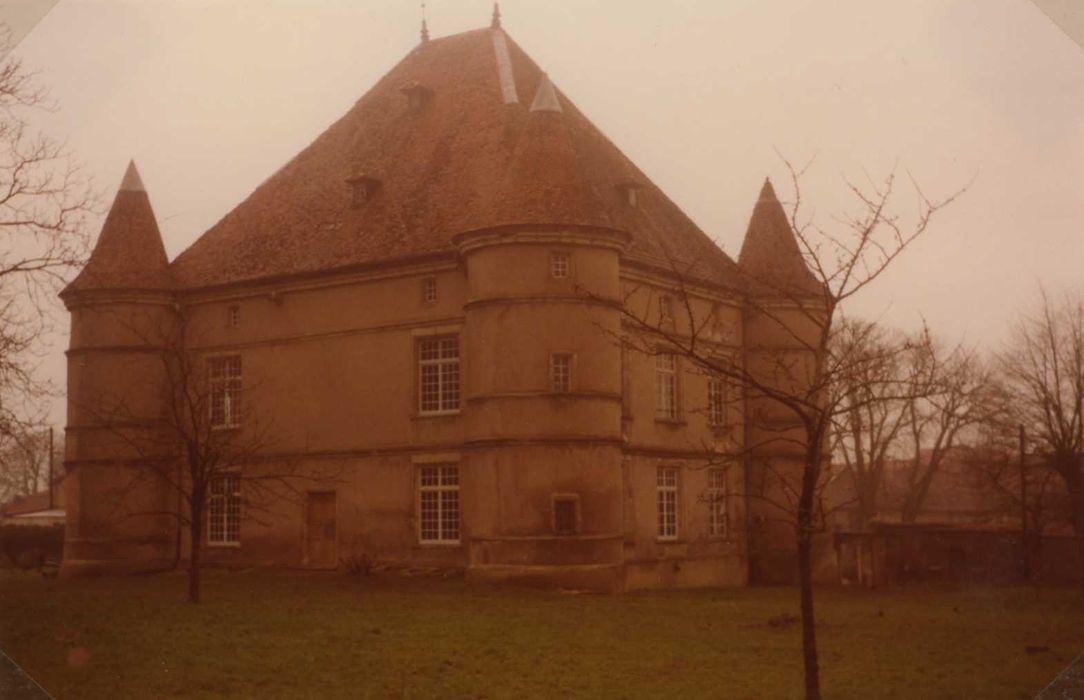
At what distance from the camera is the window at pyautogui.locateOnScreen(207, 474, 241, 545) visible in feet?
103

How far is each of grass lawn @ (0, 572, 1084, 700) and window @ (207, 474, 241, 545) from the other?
17.7ft

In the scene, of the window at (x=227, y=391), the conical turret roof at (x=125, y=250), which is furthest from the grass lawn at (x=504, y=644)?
the conical turret roof at (x=125, y=250)

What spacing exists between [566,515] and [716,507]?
7.71 metres

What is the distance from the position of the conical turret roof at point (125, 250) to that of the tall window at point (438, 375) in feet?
23.9

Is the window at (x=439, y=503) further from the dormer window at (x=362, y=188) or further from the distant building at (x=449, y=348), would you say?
the dormer window at (x=362, y=188)

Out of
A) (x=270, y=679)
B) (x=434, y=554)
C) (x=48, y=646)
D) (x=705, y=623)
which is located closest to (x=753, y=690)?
(x=270, y=679)

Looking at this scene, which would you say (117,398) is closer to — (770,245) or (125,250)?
(125,250)

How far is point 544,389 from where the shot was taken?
26406 millimetres

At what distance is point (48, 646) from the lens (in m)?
17.0

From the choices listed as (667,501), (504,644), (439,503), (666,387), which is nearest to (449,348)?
(439,503)

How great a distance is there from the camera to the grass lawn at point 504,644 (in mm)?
14133

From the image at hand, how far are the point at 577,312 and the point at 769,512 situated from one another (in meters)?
10.2

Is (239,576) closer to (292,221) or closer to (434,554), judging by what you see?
(434,554)

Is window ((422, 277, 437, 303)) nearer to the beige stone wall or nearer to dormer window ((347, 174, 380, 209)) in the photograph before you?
the beige stone wall
